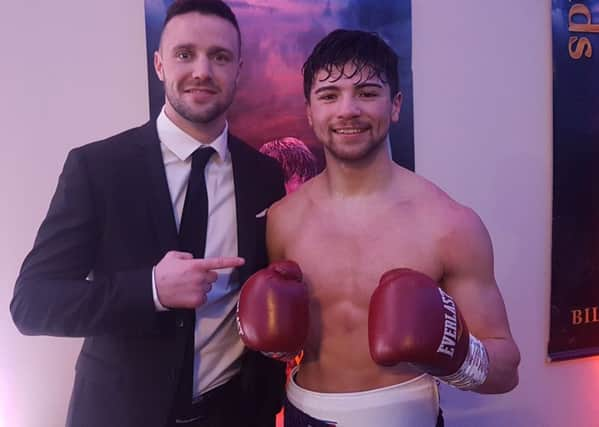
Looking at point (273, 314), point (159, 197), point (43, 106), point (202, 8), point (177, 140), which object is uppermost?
point (202, 8)

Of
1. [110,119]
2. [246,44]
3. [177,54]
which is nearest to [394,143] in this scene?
[246,44]

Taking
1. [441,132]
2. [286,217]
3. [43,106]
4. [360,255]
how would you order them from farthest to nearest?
[441,132]
[43,106]
[286,217]
[360,255]

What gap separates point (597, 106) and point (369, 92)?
4.28 feet

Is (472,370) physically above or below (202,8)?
below

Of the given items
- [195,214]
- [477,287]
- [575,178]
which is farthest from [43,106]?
[575,178]

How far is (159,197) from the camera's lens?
3.31ft

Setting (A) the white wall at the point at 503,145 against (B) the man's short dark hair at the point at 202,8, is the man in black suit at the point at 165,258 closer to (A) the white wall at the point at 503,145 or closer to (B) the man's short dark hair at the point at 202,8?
(B) the man's short dark hair at the point at 202,8

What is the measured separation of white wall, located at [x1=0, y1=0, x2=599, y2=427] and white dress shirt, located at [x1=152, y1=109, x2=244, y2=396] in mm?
453

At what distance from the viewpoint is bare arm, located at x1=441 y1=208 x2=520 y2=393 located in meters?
0.95

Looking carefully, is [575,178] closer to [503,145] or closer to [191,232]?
[503,145]

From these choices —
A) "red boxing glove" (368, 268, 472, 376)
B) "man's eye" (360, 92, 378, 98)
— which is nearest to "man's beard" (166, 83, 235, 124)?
"man's eye" (360, 92, 378, 98)

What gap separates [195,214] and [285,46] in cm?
75

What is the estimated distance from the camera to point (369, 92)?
3.26 feet

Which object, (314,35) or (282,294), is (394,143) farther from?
(282,294)
